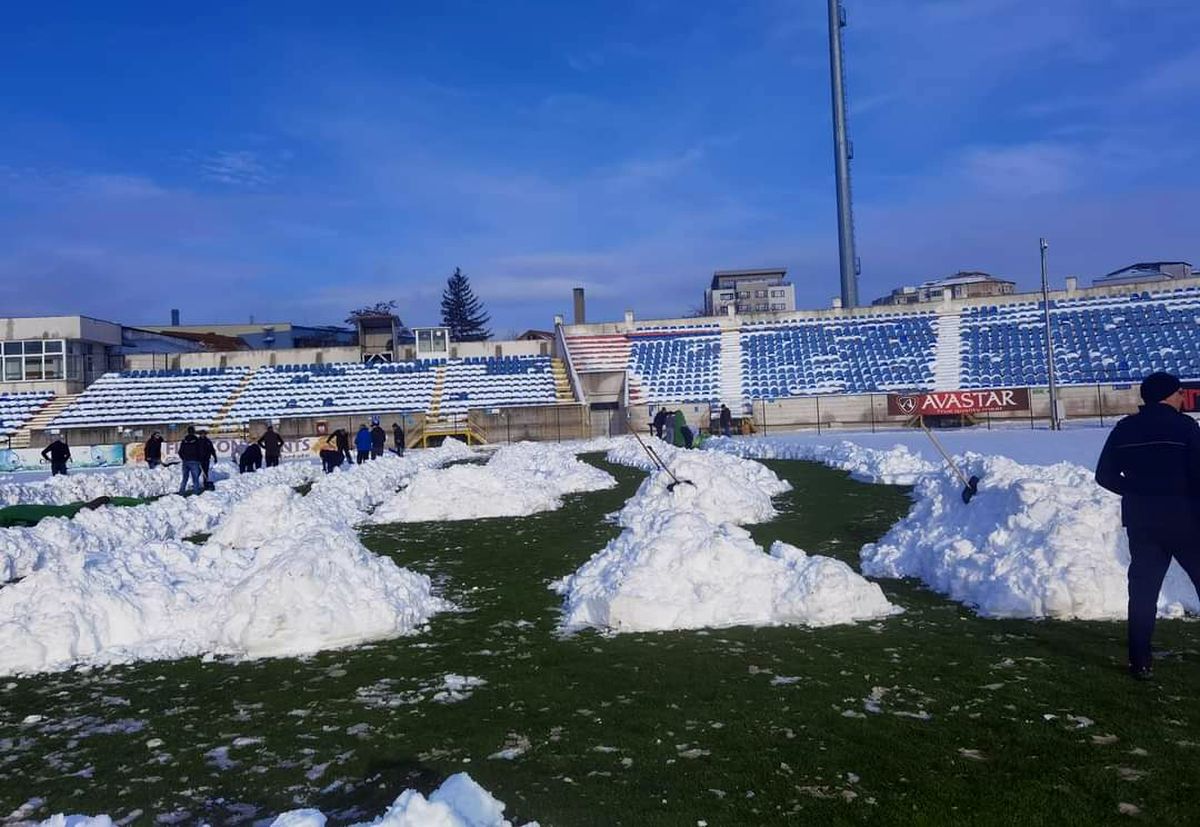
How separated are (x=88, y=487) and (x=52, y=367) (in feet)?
113

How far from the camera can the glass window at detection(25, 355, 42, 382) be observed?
50500 millimetres

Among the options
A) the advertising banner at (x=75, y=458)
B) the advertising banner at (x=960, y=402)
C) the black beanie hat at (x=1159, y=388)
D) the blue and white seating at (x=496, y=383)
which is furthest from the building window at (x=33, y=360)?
the black beanie hat at (x=1159, y=388)

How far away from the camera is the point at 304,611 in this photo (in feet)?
25.0

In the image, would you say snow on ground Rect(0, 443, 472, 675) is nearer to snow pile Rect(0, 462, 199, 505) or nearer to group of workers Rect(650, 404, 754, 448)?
snow pile Rect(0, 462, 199, 505)

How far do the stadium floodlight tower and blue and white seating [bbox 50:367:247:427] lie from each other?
37.3 meters

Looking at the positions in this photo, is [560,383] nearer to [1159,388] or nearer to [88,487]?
[88,487]

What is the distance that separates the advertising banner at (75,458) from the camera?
124 feet

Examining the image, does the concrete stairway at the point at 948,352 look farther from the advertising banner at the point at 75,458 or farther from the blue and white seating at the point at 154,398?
the advertising banner at the point at 75,458

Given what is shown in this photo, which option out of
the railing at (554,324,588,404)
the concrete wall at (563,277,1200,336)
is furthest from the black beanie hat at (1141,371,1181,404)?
the concrete wall at (563,277,1200,336)

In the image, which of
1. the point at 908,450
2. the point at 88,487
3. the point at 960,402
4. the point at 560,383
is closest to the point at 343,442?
the point at 88,487

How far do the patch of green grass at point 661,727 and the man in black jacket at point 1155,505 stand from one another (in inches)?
18.0

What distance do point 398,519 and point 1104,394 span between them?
119 ft

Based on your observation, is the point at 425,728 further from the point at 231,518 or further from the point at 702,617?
the point at 231,518

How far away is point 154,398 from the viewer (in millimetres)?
48719
